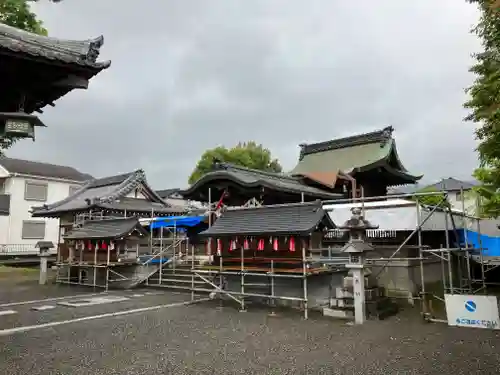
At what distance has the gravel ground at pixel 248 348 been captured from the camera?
6730 mm

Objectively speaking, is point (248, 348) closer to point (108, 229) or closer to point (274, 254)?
point (274, 254)

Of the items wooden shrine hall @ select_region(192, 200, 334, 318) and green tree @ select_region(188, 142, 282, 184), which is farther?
green tree @ select_region(188, 142, 282, 184)

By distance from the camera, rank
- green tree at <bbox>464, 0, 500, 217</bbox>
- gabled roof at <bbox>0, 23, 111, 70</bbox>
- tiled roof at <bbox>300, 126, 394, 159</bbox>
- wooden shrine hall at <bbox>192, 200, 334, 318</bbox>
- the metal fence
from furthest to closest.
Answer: the metal fence < tiled roof at <bbox>300, 126, 394, 159</bbox> < wooden shrine hall at <bbox>192, 200, 334, 318</bbox> < green tree at <bbox>464, 0, 500, 217</bbox> < gabled roof at <bbox>0, 23, 111, 70</bbox>

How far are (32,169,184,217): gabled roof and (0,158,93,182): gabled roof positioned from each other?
27.3 ft

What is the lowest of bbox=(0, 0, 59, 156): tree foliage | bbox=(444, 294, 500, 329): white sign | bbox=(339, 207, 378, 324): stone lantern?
bbox=(444, 294, 500, 329): white sign

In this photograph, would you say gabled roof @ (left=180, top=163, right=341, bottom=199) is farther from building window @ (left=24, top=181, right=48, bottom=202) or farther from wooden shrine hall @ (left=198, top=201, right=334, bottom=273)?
building window @ (left=24, top=181, right=48, bottom=202)

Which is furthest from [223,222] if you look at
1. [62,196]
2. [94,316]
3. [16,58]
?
[62,196]

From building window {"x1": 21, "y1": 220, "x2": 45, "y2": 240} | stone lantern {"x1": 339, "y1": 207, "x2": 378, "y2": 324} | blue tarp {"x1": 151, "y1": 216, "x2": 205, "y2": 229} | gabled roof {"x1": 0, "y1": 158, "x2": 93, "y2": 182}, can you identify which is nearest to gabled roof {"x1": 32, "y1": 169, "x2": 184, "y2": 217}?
blue tarp {"x1": 151, "y1": 216, "x2": 205, "y2": 229}

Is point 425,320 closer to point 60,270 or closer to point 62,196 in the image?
point 60,270

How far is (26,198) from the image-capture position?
3344 cm

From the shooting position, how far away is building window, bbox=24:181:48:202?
33.6 metres

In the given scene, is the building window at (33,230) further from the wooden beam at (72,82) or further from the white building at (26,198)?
the wooden beam at (72,82)

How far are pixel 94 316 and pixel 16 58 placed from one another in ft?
27.7

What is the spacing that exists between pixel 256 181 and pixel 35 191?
26.5 metres
